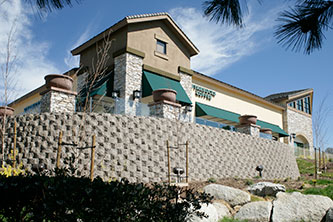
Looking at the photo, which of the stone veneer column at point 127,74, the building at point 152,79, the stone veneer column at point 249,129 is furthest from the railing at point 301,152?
the stone veneer column at point 127,74

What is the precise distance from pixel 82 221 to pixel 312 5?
13.0 ft

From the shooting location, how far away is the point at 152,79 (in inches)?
716

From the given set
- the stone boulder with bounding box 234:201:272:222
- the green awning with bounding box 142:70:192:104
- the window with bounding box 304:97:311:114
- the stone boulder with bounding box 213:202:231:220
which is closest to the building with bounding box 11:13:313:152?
the green awning with bounding box 142:70:192:104

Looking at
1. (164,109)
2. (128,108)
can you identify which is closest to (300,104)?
(164,109)

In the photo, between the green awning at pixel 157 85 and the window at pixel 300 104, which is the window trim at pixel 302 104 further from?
the green awning at pixel 157 85

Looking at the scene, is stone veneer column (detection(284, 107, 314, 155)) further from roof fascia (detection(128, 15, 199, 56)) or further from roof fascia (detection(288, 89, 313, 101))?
roof fascia (detection(128, 15, 199, 56))

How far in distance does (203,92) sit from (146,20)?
21.4 feet

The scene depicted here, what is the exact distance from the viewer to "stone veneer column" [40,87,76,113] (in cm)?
1202

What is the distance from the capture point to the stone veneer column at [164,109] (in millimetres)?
13828

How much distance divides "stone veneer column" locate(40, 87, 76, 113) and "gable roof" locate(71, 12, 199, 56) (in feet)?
19.5

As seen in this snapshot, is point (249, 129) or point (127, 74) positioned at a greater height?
point (127, 74)

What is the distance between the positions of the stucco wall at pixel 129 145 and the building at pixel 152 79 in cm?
110

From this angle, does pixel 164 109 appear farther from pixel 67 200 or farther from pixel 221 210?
pixel 67 200

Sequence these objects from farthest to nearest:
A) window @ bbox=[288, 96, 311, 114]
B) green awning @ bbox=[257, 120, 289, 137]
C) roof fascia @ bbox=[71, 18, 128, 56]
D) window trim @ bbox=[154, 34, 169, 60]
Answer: window @ bbox=[288, 96, 311, 114]
green awning @ bbox=[257, 120, 289, 137]
window trim @ bbox=[154, 34, 169, 60]
roof fascia @ bbox=[71, 18, 128, 56]
